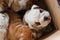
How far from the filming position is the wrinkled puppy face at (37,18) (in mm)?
999

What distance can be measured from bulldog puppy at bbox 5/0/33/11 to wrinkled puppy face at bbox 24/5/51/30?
64 millimetres

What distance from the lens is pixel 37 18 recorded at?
1.01 m

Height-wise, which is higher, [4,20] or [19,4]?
[19,4]

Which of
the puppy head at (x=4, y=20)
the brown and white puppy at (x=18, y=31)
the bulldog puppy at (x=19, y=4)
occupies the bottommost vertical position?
the brown and white puppy at (x=18, y=31)

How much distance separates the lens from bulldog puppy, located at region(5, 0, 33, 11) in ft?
3.59

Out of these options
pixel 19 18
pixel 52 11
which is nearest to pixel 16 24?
pixel 19 18

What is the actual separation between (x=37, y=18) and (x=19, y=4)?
173 millimetres

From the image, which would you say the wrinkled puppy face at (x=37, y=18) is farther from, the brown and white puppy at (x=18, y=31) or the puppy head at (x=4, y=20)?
the puppy head at (x=4, y=20)

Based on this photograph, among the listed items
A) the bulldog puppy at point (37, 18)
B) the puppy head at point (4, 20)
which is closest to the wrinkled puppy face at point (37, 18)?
the bulldog puppy at point (37, 18)

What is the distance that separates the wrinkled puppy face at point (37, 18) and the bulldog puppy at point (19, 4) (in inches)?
2.5

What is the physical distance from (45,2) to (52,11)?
95 mm

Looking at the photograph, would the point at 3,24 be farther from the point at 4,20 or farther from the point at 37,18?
the point at 37,18

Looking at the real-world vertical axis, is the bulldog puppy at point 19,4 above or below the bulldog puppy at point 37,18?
above

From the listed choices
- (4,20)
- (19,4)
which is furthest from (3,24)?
(19,4)
